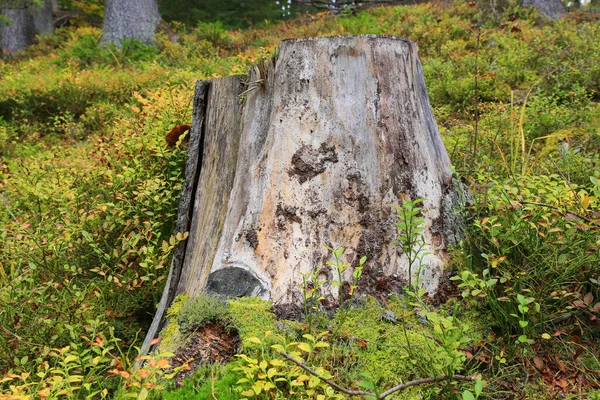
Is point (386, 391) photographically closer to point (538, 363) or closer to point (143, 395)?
point (538, 363)

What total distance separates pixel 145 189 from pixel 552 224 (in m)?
2.68

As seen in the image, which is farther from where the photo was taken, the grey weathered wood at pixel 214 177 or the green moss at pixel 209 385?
the grey weathered wood at pixel 214 177

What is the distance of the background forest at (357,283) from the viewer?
205 centimetres

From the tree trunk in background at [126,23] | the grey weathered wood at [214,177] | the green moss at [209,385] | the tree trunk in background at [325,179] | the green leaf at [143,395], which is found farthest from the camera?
the tree trunk in background at [126,23]

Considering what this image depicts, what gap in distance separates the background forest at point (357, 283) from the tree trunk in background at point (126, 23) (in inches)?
258

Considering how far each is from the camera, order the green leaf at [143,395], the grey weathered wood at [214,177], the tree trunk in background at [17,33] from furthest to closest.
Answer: the tree trunk in background at [17,33]
the grey weathered wood at [214,177]
the green leaf at [143,395]

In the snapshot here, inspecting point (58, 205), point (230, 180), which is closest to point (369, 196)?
point (230, 180)

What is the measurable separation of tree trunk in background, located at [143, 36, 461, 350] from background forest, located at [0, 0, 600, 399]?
6.6 inches

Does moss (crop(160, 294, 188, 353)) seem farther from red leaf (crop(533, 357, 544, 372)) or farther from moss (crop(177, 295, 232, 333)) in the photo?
red leaf (crop(533, 357, 544, 372))

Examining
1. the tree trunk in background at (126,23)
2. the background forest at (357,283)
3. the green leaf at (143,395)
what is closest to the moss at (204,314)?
the background forest at (357,283)

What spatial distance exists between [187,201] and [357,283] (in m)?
1.32

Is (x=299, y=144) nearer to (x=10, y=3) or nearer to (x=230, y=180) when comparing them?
(x=230, y=180)

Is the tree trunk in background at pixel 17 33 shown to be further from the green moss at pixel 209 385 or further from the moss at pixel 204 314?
the green moss at pixel 209 385

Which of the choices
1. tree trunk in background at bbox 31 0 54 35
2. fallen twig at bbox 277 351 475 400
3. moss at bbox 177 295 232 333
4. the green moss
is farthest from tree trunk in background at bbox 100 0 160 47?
fallen twig at bbox 277 351 475 400
